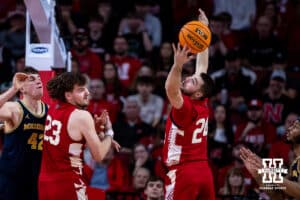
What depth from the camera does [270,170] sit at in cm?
1099

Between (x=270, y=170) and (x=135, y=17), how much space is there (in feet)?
23.8

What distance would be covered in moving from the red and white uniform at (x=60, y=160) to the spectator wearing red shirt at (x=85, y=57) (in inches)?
271

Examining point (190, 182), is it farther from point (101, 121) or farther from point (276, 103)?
point (276, 103)

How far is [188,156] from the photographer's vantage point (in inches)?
403

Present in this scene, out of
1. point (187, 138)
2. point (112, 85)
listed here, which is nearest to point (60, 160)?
point (187, 138)

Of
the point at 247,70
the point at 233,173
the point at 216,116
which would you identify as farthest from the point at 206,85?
the point at 247,70

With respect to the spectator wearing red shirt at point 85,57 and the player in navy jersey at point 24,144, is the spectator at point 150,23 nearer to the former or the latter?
the spectator wearing red shirt at point 85,57

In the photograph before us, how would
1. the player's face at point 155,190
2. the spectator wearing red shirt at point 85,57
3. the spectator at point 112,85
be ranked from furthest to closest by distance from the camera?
the spectator wearing red shirt at point 85,57 < the spectator at point 112,85 < the player's face at point 155,190

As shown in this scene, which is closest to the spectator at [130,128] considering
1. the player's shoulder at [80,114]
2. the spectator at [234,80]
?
the spectator at [234,80]

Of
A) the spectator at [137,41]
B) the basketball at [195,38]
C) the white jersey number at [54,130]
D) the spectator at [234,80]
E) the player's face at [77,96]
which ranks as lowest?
the white jersey number at [54,130]

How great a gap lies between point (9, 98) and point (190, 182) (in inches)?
84.7

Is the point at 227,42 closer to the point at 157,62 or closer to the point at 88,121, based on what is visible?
the point at 157,62

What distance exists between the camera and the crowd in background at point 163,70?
1462cm

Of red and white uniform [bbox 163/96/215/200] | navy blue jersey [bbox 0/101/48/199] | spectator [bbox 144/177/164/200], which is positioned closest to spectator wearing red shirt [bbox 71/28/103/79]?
spectator [bbox 144/177/164/200]
